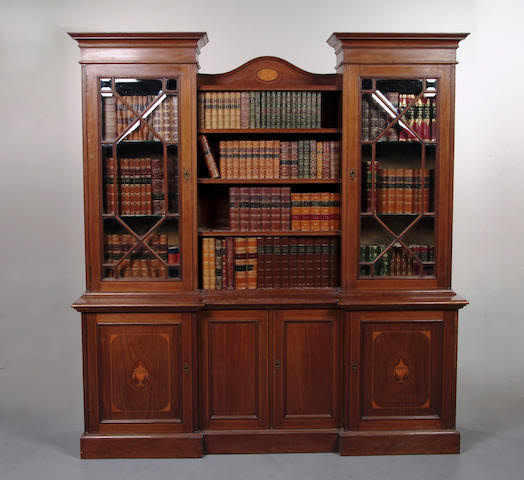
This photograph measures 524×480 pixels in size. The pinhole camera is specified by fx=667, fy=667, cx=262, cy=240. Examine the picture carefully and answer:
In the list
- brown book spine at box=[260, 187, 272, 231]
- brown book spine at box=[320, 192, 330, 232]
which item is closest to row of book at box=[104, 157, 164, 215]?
brown book spine at box=[260, 187, 272, 231]

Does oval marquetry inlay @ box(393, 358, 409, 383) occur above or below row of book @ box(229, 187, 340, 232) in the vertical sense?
below

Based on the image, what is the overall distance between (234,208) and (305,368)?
39.7 inches

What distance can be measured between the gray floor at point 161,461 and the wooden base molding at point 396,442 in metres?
0.05

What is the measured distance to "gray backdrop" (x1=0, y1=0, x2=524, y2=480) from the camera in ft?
15.7

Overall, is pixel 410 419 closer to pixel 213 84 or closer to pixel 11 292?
pixel 213 84

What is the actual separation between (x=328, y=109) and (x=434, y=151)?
72 cm

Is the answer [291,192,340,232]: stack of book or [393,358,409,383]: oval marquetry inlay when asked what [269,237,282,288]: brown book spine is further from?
[393,358,409,383]: oval marquetry inlay

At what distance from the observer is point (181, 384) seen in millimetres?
3771

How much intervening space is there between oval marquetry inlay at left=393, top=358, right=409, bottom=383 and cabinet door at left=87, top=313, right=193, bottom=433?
1.16 m

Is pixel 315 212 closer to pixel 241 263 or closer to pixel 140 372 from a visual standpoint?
pixel 241 263

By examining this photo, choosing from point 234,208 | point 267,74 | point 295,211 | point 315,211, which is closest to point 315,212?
point 315,211

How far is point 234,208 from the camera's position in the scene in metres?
3.86

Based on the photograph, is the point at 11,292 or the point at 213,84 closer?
the point at 213,84

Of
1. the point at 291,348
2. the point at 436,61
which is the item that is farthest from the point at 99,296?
the point at 436,61
